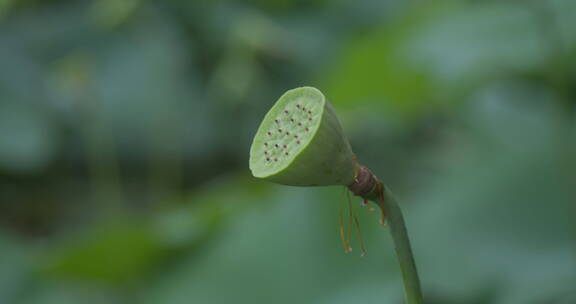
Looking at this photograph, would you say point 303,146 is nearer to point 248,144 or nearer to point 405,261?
point 405,261

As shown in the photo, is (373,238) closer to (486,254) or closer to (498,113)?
(486,254)

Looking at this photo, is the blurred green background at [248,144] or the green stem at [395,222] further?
the blurred green background at [248,144]

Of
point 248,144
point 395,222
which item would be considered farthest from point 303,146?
point 248,144

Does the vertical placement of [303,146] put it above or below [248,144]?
above

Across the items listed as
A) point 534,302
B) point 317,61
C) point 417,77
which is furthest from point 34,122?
point 534,302

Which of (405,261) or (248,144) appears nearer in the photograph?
(405,261)

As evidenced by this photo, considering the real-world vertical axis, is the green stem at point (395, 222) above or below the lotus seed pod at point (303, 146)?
below
